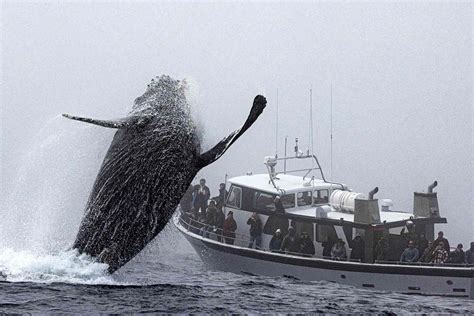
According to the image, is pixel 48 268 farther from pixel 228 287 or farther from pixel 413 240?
pixel 413 240

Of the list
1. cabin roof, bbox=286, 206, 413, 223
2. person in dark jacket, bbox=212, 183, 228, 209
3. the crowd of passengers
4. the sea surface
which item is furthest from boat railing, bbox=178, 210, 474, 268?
the sea surface

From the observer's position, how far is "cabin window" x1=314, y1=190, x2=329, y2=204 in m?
26.0

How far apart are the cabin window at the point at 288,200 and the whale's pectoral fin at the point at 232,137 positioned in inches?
422

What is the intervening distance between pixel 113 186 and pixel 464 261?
11683 mm

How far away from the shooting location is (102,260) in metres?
14.7

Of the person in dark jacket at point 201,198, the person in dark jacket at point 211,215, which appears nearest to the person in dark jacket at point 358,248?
the person in dark jacket at point 211,215

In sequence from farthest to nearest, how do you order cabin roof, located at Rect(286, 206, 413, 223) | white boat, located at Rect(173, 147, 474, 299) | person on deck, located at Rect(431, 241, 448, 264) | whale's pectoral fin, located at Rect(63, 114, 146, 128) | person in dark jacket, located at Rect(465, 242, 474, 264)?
cabin roof, located at Rect(286, 206, 413, 223), person in dark jacket, located at Rect(465, 242, 474, 264), white boat, located at Rect(173, 147, 474, 299), person on deck, located at Rect(431, 241, 448, 264), whale's pectoral fin, located at Rect(63, 114, 146, 128)

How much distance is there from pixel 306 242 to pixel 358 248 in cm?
159

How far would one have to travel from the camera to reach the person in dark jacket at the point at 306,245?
2308 centimetres

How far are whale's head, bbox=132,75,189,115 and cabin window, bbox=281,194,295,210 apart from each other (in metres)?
10.0

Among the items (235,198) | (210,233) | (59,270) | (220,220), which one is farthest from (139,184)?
(235,198)

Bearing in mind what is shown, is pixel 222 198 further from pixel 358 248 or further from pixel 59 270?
pixel 59 270

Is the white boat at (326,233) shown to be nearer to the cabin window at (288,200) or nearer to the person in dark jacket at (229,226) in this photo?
the cabin window at (288,200)

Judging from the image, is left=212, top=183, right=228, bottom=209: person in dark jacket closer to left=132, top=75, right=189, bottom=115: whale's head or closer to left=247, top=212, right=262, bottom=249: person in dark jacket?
left=247, top=212, right=262, bottom=249: person in dark jacket
